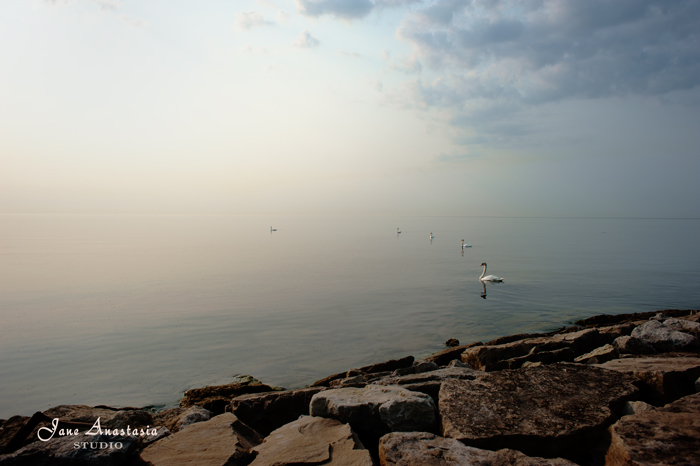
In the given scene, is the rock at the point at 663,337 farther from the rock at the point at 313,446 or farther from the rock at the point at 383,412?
the rock at the point at 313,446

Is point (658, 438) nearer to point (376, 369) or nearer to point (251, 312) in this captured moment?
point (376, 369)

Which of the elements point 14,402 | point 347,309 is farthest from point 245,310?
point 14,402

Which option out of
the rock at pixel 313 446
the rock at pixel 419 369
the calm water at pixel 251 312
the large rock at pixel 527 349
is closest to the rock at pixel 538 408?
the rock at pixel 313 446

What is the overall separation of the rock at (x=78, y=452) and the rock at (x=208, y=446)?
33 cm

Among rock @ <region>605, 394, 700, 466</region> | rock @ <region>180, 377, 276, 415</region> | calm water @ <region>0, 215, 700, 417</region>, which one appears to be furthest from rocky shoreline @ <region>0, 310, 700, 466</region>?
calm water @ <region>0, 215, 700, 417</region>

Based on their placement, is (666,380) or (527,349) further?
(527,349)

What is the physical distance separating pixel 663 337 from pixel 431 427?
7522 mm

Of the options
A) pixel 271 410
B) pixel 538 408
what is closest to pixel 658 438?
pixel 538 408

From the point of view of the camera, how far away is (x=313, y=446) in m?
4.46

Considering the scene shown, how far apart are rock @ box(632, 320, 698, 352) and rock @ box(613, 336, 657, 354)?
0.32 metres

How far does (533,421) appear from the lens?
4.55 meters

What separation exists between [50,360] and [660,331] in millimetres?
17225

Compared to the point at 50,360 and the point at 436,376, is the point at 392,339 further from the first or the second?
the point at 50,360

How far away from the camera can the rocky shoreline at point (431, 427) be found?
3.98 metres
